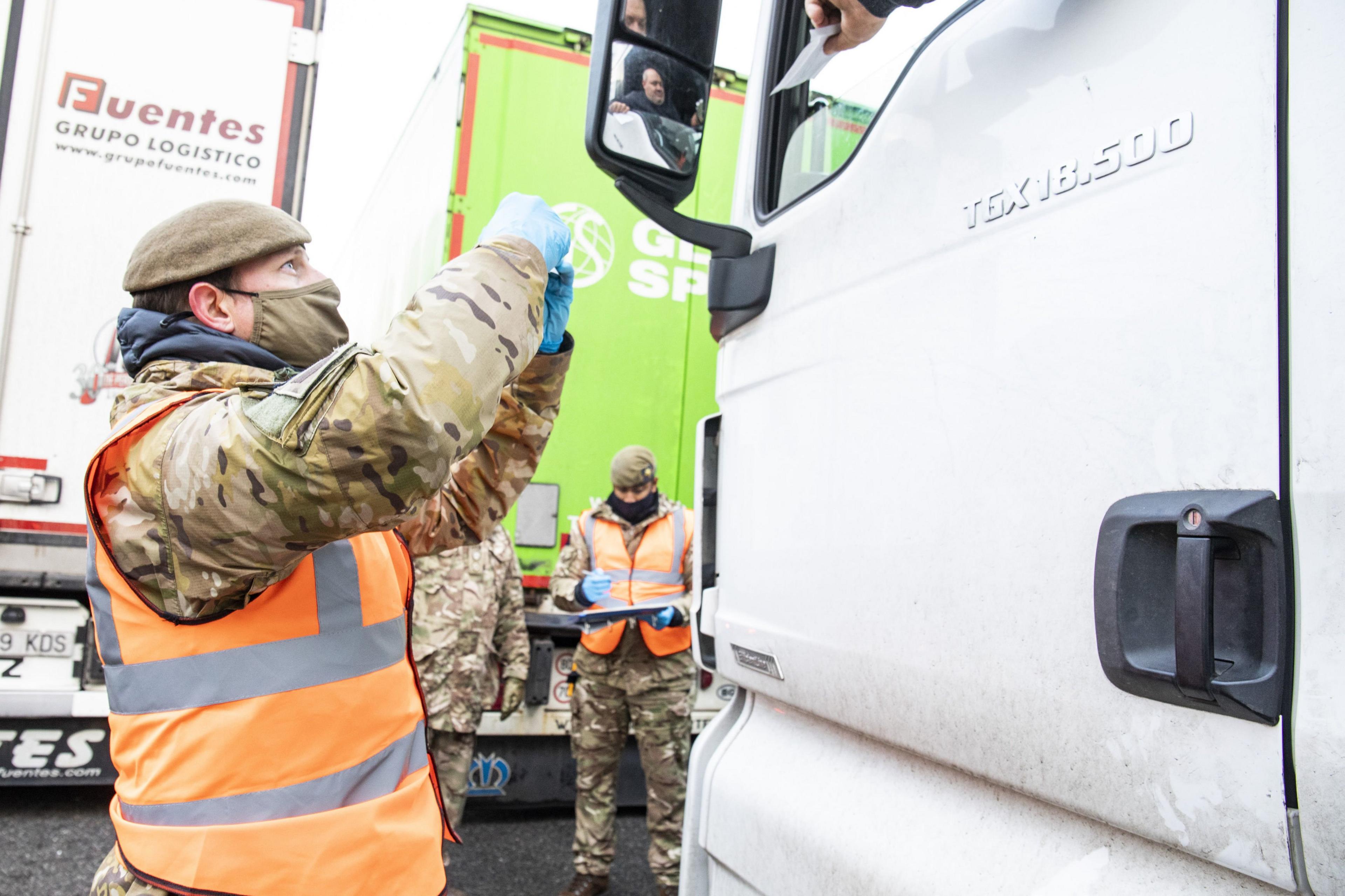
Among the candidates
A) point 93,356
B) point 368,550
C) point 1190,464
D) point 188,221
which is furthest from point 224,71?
point 1190,464

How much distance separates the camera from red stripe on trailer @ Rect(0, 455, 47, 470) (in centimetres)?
374

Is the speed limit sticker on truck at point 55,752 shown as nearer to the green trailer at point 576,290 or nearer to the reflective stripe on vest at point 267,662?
the green trailer at point 576,290

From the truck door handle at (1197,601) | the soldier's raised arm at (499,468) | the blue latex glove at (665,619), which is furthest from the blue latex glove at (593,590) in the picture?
the truck door handle at (1197,601)

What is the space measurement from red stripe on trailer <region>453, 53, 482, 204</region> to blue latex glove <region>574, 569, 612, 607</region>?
181 centimetres

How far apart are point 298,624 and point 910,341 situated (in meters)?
0.93

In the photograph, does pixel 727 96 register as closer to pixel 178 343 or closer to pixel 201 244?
pixel 201 244

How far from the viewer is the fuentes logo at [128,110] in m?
3.76

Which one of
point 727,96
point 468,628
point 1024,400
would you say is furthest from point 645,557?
point 1024,400

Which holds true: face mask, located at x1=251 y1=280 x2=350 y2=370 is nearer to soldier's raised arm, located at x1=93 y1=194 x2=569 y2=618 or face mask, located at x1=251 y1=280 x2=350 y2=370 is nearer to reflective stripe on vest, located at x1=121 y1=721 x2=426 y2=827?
soldier's raised arm, located at x1=93 y1=194 x2=569 y2=618

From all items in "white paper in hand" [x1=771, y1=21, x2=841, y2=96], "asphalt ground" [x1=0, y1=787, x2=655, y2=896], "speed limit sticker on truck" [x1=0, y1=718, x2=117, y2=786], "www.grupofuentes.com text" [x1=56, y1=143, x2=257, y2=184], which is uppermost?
"www.grupofuentes.com text" [x1=56, y1=143, x2=257, y2=184]


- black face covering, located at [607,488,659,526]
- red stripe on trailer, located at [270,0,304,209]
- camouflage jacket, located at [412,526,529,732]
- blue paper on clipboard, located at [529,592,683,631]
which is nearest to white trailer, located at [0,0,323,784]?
red stripe on trailer, located at [270,0,304,209]

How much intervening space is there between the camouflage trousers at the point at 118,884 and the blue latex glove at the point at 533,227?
95 centimetres

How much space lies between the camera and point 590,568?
437 cm

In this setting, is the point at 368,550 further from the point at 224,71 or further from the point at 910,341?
the point at 224,71
